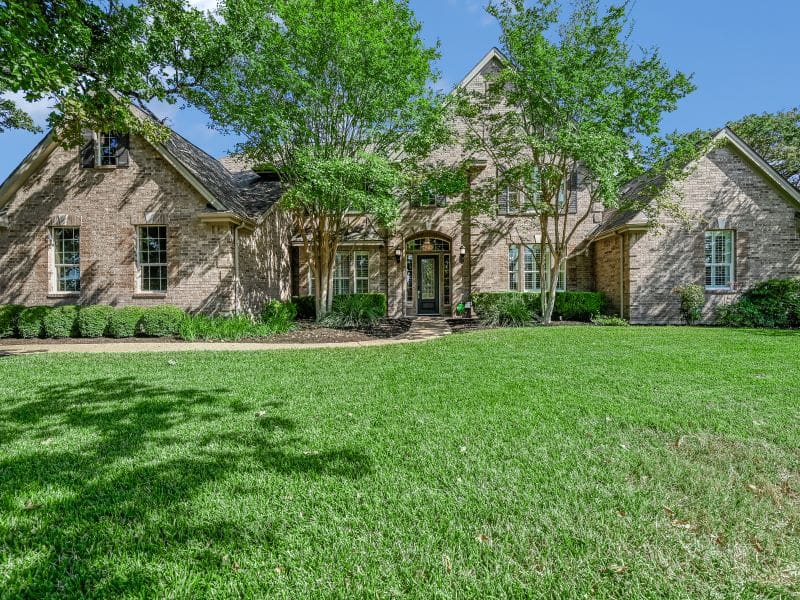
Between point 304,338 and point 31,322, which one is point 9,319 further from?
point 304,338

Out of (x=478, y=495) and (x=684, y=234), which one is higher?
(x=684, y=234)

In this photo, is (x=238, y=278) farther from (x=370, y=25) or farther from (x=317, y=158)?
(x=370, y=25)

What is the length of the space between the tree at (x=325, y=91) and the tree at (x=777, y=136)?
23.5m

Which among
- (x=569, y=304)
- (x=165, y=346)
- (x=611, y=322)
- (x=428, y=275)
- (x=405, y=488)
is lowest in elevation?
(x=405, y=488)

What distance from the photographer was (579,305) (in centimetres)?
1492

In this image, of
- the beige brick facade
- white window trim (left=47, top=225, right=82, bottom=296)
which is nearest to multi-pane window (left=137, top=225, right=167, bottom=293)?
the beige brick facade

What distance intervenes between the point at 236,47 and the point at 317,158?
347 centimetres

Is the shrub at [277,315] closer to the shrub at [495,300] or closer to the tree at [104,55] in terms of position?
the tree at [104,55]

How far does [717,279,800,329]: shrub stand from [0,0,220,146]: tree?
18295 millimetres

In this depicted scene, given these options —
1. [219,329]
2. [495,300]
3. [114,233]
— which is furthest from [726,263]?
[114,233]

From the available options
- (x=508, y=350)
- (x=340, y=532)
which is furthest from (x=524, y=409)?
(x=508, y=350)

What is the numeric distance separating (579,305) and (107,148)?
17179 mm

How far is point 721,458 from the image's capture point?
325 centimetres

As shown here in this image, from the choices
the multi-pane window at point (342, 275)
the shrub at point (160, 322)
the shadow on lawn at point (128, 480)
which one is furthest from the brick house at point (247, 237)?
the shadow on lawn at point (128, 480)
